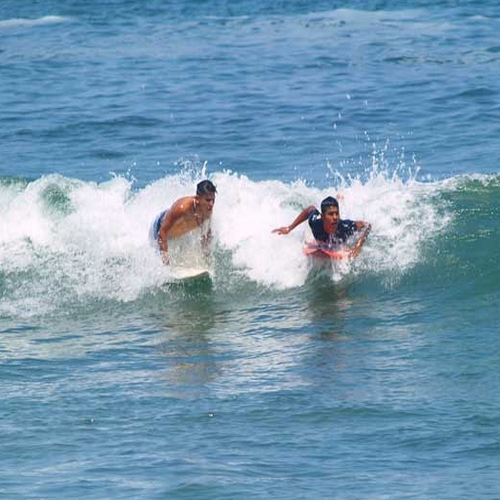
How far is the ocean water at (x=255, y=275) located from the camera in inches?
365

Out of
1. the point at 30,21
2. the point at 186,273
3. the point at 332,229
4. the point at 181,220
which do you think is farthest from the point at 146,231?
the point at 30,21

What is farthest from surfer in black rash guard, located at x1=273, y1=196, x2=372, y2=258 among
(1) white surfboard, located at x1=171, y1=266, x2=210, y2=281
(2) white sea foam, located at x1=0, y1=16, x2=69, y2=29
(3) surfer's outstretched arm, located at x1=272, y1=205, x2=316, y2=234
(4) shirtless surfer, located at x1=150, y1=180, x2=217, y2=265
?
(2) white sea foam, located at x1=0, y1=16, x2=69, y2=29

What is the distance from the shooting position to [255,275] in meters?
14.4

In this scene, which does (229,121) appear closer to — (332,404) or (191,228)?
(191,228)

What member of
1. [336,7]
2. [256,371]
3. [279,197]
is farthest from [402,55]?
[256,371]

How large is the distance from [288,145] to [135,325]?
7.52 m

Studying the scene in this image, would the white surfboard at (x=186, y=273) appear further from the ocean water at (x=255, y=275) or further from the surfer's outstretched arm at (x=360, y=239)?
the surfer's outstretched arm at (x=360, y=239)

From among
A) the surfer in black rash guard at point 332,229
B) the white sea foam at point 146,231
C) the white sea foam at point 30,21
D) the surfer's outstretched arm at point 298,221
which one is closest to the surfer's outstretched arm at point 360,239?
the surfer in black rash guard at point 332,229

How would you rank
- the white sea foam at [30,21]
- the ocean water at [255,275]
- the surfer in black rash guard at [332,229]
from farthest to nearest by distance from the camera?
the white sea foam at [30,21]
the surfer in black rash guard at [332,229]
the ocean water at [255,275]

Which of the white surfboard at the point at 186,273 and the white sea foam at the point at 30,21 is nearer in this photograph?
the white surfboard at the point at 186,273

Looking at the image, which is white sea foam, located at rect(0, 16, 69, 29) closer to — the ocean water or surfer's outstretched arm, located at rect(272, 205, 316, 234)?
the ocean water

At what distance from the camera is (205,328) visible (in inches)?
508

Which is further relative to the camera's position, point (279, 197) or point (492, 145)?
point (492, 145)

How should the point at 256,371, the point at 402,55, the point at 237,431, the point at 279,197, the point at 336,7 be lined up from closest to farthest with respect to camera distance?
the point at 237,431, the point at 256,371, the point at 279,197, the point at 402,55, the point at 336,7
